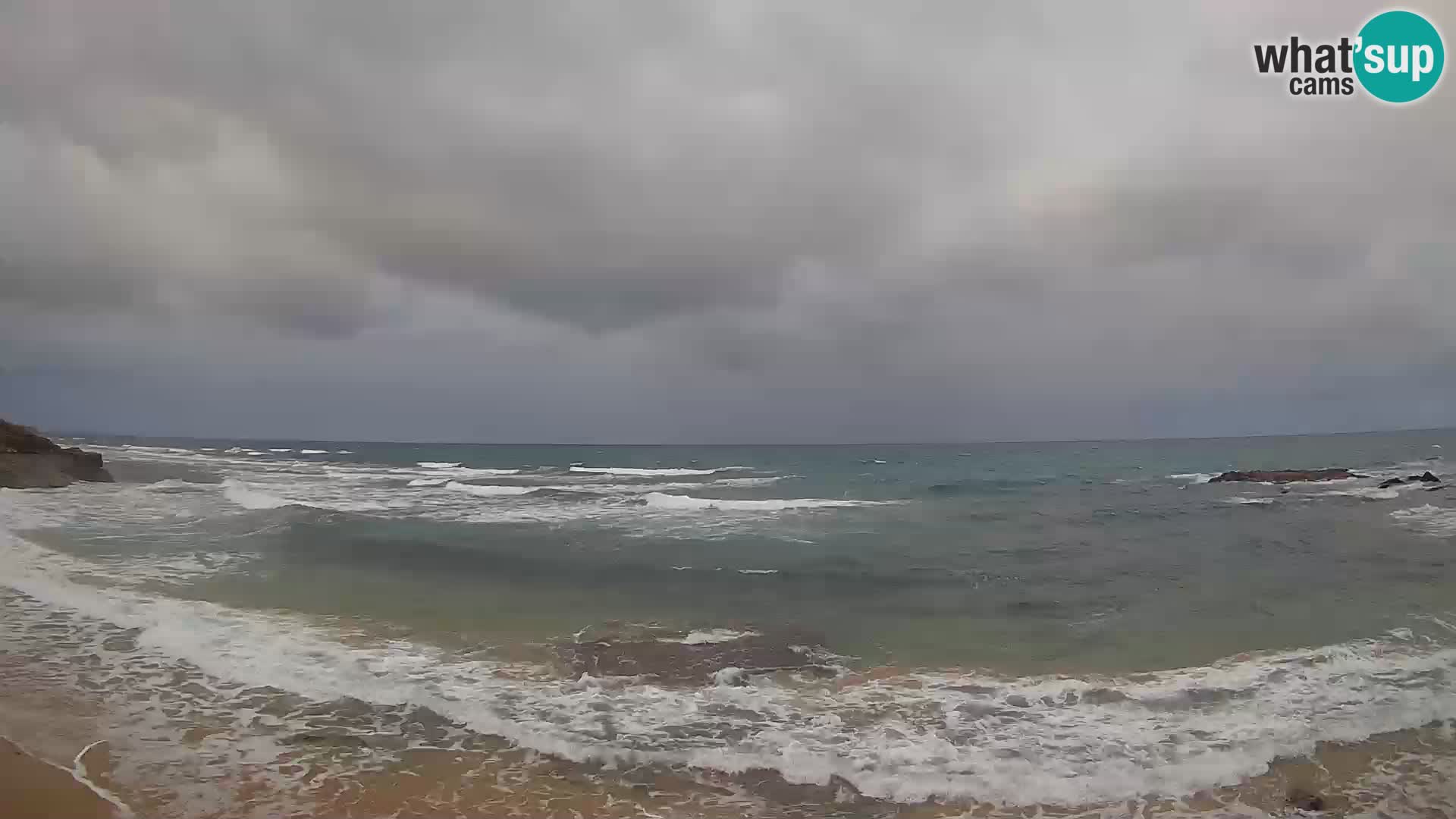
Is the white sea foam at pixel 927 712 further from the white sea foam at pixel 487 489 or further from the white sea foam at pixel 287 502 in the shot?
the white sea foam at pixel 487 489

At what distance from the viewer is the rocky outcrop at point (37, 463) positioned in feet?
84.9

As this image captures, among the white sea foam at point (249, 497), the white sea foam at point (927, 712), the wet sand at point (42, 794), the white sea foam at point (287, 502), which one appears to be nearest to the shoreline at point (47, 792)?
the wet sand at point (42, 794)

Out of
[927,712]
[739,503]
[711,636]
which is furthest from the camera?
[739,503]

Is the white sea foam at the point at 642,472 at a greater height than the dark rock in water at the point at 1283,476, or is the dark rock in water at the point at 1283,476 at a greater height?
the dark rock in water at the point at 1283,476

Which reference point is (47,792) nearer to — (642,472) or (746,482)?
(746,482)

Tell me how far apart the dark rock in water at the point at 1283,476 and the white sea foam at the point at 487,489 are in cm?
3841

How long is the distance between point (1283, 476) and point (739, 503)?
3088cm

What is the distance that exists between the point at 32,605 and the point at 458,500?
20.4m

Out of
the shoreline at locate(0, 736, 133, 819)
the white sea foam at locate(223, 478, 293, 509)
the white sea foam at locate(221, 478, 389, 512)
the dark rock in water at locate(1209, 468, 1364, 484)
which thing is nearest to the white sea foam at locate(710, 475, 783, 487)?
the white sea foam at locate(221, 478, 389, 512)

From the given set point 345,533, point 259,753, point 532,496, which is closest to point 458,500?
point 532,496

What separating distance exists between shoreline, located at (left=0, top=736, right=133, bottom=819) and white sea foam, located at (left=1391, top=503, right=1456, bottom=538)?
27.9 meters

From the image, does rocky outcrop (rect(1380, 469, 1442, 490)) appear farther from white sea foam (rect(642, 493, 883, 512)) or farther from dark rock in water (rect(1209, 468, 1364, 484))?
white sea foam (rect(642, 493, 883, 512))

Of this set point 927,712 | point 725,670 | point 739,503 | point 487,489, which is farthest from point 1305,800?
point 487,489

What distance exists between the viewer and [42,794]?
5184mm
